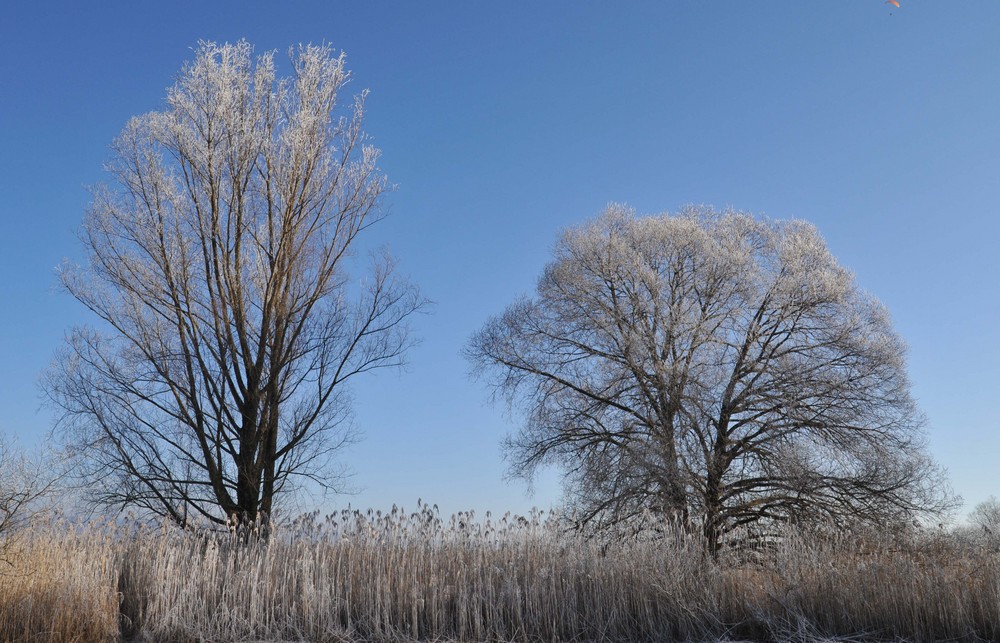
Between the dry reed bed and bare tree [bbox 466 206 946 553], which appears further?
bare tree [bbox 466 206 946 553]

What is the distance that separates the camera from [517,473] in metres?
16.6

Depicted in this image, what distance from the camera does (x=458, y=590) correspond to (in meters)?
7.10

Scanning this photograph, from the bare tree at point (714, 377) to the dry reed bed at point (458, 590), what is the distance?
19.9ft

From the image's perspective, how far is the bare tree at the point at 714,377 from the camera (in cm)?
1465

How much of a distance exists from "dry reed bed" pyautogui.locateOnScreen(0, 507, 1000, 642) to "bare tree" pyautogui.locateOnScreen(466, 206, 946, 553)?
239 inches

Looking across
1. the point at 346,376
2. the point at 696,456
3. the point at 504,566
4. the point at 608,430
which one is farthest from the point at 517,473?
the point at 504,566

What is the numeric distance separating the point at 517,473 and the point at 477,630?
9898 millimetres

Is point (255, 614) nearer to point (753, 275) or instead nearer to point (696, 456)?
point (696, 456)

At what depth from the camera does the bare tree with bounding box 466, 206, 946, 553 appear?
48.1ft

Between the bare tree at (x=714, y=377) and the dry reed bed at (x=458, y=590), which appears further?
the bare tree at (x=714, y=377)

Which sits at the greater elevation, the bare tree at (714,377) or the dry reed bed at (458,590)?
the bare tree at (714,377)

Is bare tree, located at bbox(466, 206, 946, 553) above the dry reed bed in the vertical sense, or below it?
above

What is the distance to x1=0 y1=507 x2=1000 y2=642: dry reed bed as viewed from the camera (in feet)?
21.7

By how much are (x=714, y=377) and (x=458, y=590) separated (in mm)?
9405
